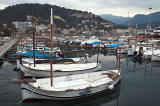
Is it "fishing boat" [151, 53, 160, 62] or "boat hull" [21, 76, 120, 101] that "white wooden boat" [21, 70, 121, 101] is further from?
"fishing boat" [151, 53, 160, 62]

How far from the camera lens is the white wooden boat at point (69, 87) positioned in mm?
13273

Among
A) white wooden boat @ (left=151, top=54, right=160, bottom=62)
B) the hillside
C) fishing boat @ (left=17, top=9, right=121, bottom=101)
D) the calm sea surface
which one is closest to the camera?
fishing boat @ (left=17, top=9, right=121, bottom=101)

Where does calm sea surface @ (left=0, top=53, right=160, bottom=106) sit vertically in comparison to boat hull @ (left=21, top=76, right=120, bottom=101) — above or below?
below

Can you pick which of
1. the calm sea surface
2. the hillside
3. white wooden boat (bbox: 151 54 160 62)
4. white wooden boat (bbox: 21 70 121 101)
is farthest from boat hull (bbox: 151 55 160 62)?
the hillside

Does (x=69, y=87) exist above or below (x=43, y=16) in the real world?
below

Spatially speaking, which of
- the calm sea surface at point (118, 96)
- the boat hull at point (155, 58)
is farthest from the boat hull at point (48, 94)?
the boat hull at point (155, 58)

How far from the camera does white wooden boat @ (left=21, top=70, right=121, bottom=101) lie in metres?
13.3

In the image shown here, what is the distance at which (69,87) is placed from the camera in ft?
46.5

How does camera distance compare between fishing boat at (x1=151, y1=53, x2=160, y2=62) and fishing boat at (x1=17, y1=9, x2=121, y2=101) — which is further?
fishing boat at (x1=151, y1=53, x2=160, y2=62)

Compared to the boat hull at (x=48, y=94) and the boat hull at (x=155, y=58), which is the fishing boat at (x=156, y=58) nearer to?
the boat hull at (x=155, y=58)

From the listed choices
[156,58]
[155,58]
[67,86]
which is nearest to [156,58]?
[156,58]

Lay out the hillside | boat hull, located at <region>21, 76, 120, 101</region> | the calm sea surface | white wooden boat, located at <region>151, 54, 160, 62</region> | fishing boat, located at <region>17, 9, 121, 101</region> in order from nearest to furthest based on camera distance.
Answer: boat hull, located at <region>21, 76, 120, 101</region>, fishing boat, located at <region>17, 9, 121, 101</region>, the calm sea surface, white wooden boat, located at <region>151, 54, 160, 62</region>, the hillside

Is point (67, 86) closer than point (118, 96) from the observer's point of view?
Yes

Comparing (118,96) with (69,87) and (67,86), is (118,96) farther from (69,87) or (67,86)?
(69,87)
